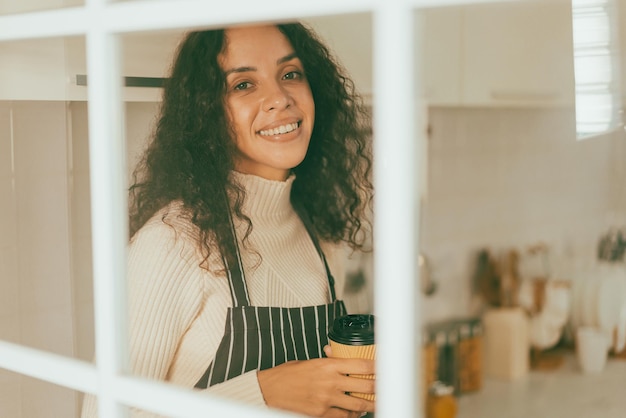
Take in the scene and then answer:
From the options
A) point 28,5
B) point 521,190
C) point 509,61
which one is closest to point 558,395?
point 521,190

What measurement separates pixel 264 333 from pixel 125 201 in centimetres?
21

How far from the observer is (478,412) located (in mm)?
860

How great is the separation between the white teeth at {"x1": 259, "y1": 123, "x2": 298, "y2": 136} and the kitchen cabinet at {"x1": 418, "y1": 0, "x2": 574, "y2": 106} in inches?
8.9

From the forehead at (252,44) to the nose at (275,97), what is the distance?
3 centimetres

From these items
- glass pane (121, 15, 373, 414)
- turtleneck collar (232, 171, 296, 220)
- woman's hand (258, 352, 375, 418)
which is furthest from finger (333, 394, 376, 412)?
turtleneck collar (232, 171, 296, 220)

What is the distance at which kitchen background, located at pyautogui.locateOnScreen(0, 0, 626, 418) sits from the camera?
2.41 feet

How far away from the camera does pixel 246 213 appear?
81 cm

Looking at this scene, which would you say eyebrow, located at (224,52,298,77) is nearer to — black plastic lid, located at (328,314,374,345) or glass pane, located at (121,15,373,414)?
glass pane, located at (121,15,373,414)

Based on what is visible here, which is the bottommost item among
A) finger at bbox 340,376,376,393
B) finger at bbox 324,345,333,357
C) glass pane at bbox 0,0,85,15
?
finger at bbox 340,376,376,393

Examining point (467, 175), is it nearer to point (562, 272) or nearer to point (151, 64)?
point (562, 272)

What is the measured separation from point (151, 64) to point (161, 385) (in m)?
0.30

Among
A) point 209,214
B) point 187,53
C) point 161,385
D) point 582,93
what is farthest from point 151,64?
point 582,93

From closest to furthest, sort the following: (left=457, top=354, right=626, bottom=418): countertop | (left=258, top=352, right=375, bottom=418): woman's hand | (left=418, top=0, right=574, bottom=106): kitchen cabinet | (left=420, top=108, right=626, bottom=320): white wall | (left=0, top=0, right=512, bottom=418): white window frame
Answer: (left=0, top=0, right=512, bottom=418): white window frame → (left=258, top=352, right=375, bottom=418): woman's hand → (left=457, top=354, right=626, bottom=418): countertop → (left=418, top=0, right=574, bottom=106): kitchen cabinet → (left=420, top=108, right=626, bottom=320): white wall

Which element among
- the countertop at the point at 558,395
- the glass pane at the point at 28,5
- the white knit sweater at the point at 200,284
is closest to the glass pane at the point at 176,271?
the white knit sweater at the point at 200,284
